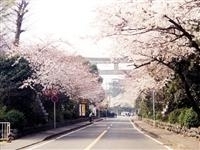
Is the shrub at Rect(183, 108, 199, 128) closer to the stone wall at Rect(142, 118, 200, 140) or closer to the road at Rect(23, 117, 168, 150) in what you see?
the stone wall at Rect(142, 118, 200, 140)

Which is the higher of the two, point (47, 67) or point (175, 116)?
point (47, 67)

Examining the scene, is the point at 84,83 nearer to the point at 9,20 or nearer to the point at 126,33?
the point at 9,20

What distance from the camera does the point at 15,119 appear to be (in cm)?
3491

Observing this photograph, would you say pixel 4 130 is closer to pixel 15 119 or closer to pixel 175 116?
pixel 15 119

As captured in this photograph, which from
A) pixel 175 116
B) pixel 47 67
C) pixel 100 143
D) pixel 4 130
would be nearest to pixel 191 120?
pixel 100 143

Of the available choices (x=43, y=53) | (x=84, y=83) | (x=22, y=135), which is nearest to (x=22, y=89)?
(x=22, y=135)

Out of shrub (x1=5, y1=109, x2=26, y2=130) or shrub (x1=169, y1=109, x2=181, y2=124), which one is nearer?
shrub (x1=5, y1=109, x2=26, y2=130)

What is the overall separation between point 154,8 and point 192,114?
18872 mm

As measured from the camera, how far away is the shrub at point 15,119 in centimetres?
3429

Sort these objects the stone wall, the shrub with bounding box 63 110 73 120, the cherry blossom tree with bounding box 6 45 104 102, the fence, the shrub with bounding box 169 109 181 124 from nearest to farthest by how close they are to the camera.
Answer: the fence, the stone wall, the shrub with bounding box 169 109 181 124, the cherry blossom tree with bounding box 6 45 104 102, the shrub with bounding box 63 110 73 120

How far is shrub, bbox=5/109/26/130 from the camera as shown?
112 ft

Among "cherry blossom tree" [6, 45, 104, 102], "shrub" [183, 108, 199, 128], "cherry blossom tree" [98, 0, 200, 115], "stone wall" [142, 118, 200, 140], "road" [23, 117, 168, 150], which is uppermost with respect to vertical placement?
"cherry blossom tree" [6, 45, 104, 102]

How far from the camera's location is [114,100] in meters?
180

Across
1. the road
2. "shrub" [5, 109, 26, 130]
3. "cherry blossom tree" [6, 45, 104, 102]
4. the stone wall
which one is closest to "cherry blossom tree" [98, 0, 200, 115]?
the road
